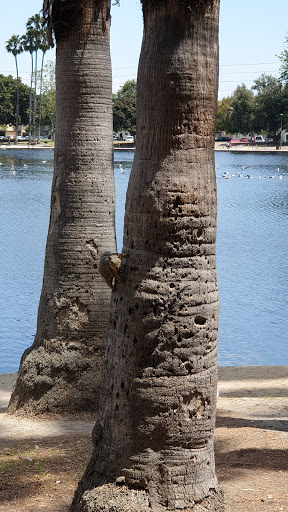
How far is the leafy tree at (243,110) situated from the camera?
102625 mm

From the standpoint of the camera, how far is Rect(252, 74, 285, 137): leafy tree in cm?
10031

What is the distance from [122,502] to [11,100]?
370 feet

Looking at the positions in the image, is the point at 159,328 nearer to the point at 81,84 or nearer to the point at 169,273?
the point at 169,273

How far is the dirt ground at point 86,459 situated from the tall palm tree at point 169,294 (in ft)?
2.69

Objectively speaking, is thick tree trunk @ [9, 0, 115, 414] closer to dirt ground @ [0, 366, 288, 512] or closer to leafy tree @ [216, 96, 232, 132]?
dirt ground @ [0, 366, 288, 512]

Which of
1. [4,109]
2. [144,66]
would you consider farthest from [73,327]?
[4,109]

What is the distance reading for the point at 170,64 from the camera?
3908 millimetres

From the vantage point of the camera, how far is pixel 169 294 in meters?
3.90

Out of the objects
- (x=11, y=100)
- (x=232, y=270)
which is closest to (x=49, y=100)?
(x=11, y=100)

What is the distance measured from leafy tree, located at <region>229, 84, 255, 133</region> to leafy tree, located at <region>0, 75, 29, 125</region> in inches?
1262

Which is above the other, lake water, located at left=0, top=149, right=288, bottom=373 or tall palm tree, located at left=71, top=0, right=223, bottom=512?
tall palm tree, located at left=71, top=0, right=223, bottom=512

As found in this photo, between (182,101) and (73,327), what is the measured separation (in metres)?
3.75

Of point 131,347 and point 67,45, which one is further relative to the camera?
point 67,45

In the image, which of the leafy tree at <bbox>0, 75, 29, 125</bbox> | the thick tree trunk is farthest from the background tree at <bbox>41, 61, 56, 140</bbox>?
the thick tree trunk
